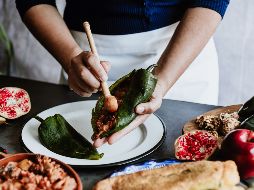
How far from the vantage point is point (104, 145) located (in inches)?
51.9

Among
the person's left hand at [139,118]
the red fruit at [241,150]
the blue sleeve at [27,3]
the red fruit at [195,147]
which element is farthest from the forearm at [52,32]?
the red fruit at [241,150]

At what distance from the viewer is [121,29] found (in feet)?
5.75

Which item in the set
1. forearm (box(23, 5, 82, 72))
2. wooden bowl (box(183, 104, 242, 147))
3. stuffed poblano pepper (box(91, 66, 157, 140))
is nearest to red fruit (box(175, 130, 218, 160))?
wooden bowl (box(183, 104, 242, 147))

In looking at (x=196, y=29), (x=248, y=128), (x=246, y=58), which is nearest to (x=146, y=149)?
(x=248, y=128)

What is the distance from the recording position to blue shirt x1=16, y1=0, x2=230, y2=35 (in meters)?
1.70

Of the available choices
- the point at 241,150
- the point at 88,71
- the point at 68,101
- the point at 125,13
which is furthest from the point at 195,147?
the point at 125,13

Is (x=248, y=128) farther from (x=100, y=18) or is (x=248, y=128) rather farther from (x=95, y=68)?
(x=100, y=18)

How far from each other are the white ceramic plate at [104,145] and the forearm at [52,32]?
0.17 m

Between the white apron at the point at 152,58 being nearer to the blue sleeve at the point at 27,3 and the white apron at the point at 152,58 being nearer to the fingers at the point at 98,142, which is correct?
the blue sleeve at the point at 27,3

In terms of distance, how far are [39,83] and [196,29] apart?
61 cm

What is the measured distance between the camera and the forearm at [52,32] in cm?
158

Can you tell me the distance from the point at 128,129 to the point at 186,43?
434mm

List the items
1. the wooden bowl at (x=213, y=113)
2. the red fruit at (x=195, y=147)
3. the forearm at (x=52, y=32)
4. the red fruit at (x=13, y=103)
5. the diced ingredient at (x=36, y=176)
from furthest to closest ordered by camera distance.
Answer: the forearm at (x=52, y=32), the red fruit at (x=13, y=103), the wooden bowl at (x=213, y=113), the red fruit at (x=195, y=147), the diced ingredient at (x=36, y=176)

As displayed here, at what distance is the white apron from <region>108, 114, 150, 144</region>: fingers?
468mm
